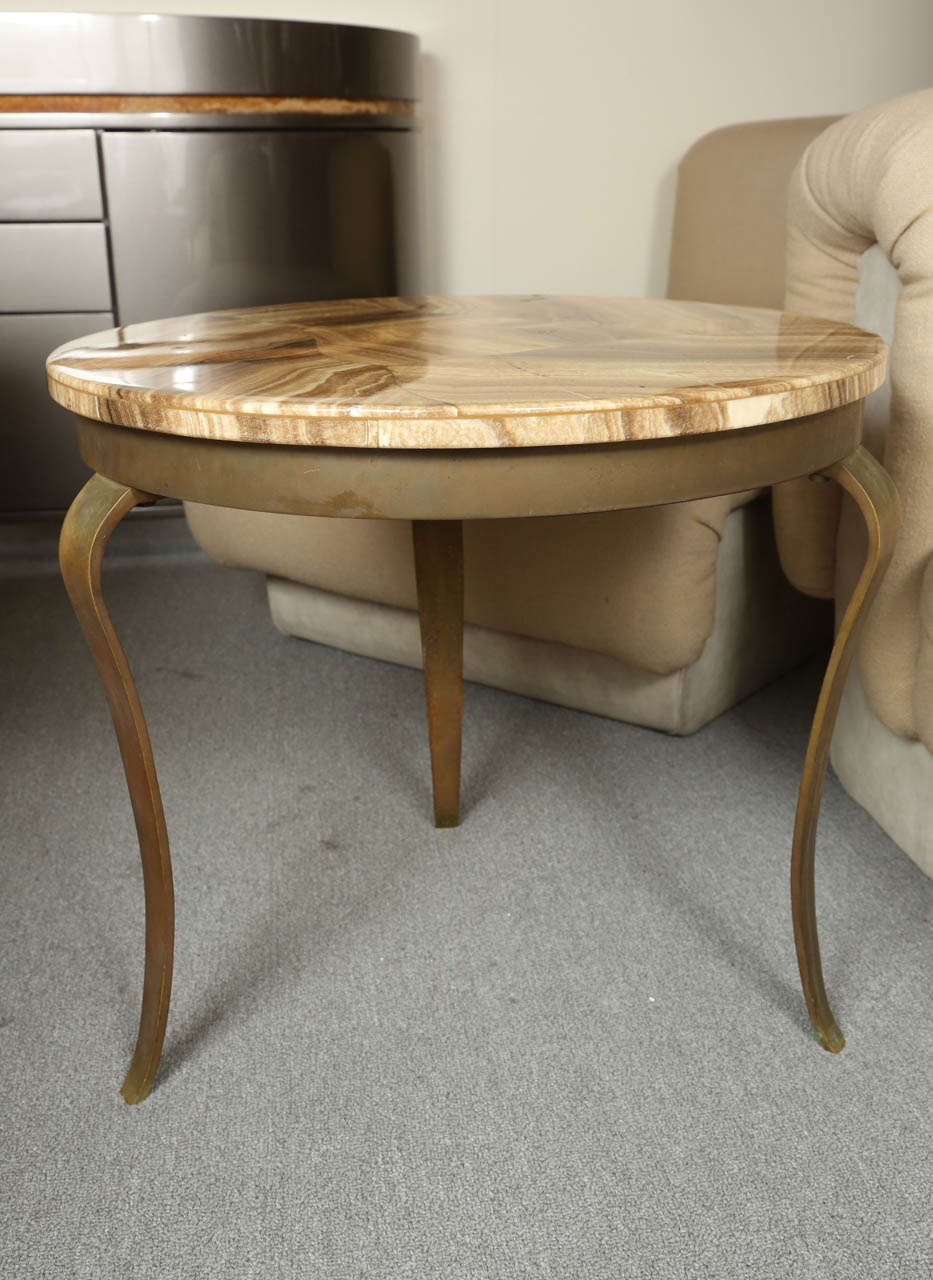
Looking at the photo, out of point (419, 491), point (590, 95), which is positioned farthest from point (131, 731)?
point (590, 95)

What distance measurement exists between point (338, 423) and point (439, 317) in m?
0.49

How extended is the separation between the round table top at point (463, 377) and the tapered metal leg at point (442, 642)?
0.23 metres

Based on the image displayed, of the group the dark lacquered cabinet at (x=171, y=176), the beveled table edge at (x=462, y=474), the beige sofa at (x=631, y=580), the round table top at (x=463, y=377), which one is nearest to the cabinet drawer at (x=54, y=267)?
the dark lacquered cabinet at (x=171, y=176)

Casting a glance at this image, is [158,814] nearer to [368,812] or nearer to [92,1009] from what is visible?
[92,1009]

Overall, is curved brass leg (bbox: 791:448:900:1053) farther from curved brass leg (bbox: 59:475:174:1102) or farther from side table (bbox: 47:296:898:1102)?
curved brass leg (bbox: 59:475:174:1102)

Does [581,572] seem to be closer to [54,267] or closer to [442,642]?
[442,642]

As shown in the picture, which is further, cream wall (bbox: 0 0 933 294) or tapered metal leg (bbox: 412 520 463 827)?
cream wall (bbox: 0 0 933 294)

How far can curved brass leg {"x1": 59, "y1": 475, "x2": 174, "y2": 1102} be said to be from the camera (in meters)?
0.82

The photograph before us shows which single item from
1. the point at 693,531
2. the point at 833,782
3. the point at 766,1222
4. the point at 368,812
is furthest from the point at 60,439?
the point at 766,1222

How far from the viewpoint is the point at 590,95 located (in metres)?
2.34

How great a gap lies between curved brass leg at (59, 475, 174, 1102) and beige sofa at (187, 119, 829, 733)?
2.12 ft

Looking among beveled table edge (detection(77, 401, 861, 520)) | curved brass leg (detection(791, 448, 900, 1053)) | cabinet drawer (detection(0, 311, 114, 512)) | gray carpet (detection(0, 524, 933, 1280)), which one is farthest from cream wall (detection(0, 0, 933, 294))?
beveled table edge (detection(77, 401, 861, 520))

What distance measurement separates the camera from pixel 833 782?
140 centimetres

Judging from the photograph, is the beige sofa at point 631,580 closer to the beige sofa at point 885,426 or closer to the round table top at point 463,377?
the beige sofa at point 885,426
